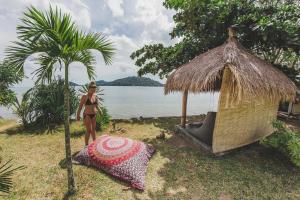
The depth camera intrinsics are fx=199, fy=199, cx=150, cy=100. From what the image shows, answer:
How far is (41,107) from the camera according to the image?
7.88 metres

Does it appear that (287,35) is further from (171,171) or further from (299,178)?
(171,171)

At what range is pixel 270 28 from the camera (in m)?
6.09

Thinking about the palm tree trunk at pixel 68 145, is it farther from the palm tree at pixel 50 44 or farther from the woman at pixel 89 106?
the woman at pixel 89 106

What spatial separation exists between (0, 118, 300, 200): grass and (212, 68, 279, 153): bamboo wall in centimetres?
33

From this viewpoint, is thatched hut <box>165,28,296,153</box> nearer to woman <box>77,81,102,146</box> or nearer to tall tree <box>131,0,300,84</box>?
tall tree <box>131,0,300,84</box>

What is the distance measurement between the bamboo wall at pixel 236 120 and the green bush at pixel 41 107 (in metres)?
6.04

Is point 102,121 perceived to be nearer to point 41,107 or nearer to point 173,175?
point 41,107

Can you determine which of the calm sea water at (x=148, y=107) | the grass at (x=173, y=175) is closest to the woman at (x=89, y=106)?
the grass at (x=173, y=175)

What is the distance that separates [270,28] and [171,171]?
5200 mm

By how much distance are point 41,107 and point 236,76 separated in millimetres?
7140

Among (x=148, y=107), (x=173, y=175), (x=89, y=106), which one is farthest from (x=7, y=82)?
(x=148, y=107)

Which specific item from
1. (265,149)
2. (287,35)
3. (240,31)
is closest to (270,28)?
(287,35)

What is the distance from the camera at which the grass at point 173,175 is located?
3775 millimetres

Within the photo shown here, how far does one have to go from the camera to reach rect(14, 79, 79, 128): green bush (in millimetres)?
7816
